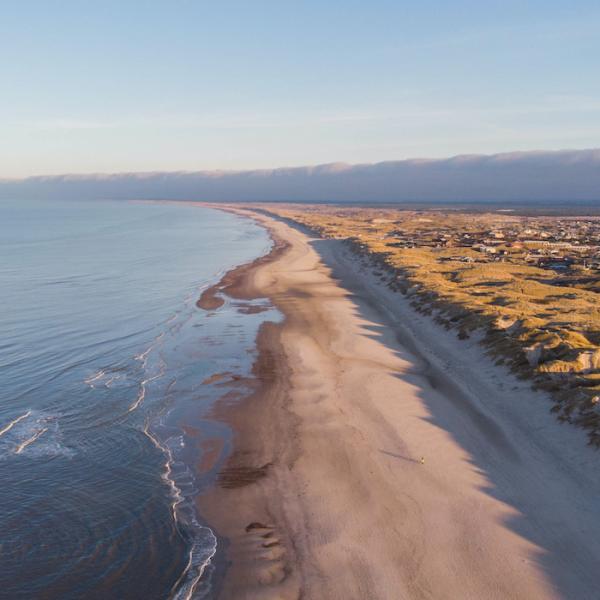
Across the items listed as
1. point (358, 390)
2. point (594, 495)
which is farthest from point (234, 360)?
point (594, 495)

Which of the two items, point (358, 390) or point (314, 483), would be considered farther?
point (358, 390)

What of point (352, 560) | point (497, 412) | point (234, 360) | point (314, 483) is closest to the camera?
point (352, 560)

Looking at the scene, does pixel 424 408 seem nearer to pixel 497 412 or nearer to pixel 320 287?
pixel 497 412

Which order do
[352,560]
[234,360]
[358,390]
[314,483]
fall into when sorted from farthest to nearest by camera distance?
[234,360]
[358,390]
[314,483]
[352,560]

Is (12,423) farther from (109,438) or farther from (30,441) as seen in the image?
(109,438)

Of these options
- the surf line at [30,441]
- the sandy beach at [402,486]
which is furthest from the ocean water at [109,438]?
the sandy beach at [402,486]

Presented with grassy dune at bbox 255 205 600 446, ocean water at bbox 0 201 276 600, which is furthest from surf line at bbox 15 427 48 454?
grassy dune at bbox 255 205 600 446
